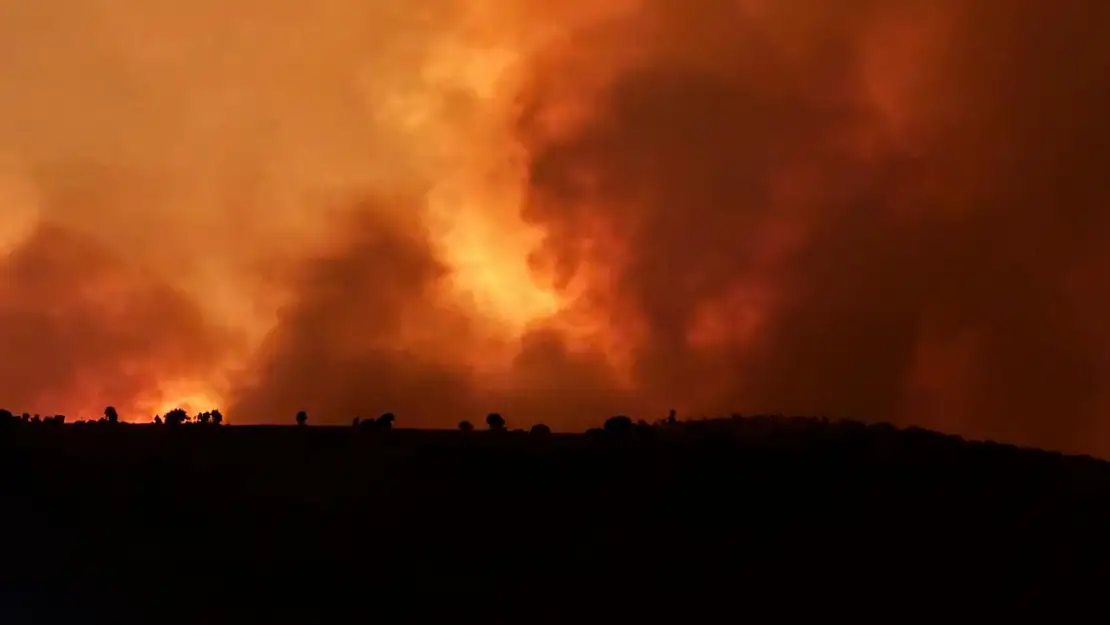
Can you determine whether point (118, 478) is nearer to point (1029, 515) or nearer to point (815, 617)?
point (815, 617)

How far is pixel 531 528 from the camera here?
16500 mm

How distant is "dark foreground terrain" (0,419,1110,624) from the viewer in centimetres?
1493

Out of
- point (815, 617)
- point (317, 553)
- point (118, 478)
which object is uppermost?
point (118, 478)

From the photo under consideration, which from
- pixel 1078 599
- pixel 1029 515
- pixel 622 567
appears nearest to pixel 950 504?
pixel 1029 515

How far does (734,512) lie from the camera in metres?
17.2

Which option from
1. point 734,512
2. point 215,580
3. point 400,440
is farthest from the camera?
point 400,440

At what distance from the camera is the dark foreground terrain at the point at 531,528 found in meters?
14.9

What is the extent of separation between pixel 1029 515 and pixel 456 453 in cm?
936

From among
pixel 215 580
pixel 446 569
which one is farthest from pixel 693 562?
pixel 215 580

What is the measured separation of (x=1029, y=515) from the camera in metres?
17.5

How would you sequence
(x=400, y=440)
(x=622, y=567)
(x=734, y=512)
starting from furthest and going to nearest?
(x=400, y=440) → (x=734, y=512) → (x=622, y=567)

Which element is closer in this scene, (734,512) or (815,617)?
(815,617)

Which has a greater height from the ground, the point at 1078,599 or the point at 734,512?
the point at 734,512

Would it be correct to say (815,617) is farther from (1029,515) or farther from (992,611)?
(1029,515)
